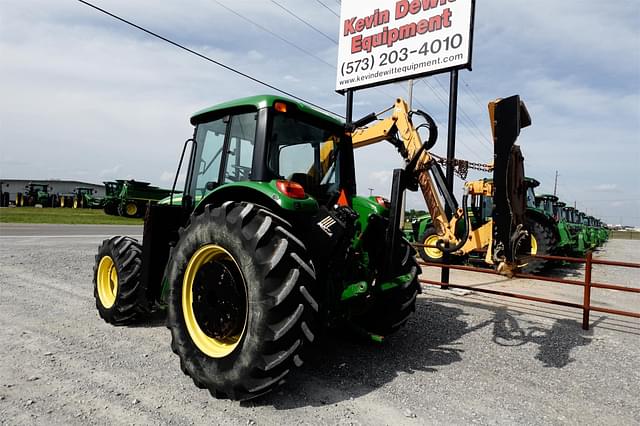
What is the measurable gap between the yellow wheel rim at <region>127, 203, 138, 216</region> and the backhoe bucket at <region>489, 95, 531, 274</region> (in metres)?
25.7

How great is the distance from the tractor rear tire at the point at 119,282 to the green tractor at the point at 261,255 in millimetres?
14

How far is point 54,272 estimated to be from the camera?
284 inches

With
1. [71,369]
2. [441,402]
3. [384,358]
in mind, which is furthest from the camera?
[384,358]

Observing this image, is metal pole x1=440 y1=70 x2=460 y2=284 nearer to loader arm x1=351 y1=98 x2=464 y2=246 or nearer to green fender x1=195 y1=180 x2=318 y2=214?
loader arm x1=351 y1=98 x2=464 y2=246

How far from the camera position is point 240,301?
2.97 meters

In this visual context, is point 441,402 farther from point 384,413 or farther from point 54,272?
point 54,272

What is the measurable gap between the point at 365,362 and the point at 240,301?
1.41 m

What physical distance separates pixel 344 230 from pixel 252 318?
947 mm

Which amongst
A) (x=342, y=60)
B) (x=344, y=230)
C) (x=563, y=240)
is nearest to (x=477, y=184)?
(x=563, y=240)

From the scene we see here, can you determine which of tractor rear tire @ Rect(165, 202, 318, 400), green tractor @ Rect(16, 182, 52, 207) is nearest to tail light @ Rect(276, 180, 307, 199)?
tractor rear tire @ Rect(165, 202, 318, 400)

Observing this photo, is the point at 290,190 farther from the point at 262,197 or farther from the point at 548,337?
the point at 548,337

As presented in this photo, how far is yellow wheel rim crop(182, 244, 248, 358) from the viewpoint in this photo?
2.99m

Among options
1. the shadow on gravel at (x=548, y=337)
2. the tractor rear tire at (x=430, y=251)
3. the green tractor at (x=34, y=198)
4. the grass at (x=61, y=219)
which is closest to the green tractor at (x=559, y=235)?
the tractor rear tire at (x=430, y=251)

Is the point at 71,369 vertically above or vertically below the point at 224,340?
below
